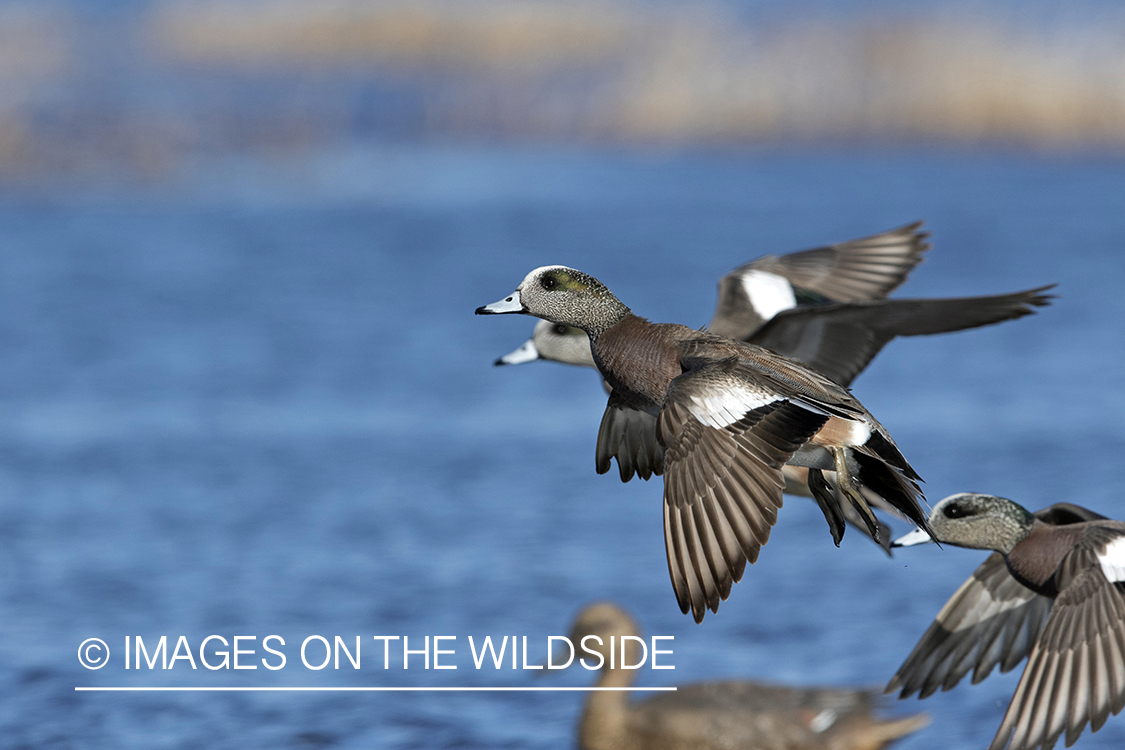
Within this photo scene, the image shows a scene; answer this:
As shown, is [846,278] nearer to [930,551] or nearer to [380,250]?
[930,551]

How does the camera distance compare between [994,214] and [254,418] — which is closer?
[254,418]

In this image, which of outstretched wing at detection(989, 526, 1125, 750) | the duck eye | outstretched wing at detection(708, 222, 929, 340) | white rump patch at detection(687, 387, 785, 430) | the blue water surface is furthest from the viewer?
outstretched wing at detection(708, 222, 929, 340)

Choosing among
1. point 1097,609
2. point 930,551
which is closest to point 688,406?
point 1097,609

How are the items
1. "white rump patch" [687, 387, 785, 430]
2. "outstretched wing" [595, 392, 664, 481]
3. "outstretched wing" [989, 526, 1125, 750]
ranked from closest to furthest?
"white rump patch" [687, 387, 785, 430]
"outstretched wing" [989, 526, 1125, 750]
"outstretched wing" [595, 392, 664, 481]

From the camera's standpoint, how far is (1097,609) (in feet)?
15.6

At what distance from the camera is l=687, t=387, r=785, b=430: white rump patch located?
4199mm

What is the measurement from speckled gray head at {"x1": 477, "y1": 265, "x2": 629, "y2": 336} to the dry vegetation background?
60.3 ft

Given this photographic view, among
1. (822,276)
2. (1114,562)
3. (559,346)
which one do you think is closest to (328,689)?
(559,346)

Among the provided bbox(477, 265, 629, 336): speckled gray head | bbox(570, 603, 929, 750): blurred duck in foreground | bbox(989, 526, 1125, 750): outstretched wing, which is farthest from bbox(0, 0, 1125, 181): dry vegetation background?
bbox(989, 526, 1125, 750): outstretched wing

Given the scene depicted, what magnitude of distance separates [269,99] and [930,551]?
851 inches

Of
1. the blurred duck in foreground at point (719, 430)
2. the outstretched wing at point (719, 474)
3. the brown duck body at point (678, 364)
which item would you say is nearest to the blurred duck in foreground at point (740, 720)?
the blurred duck in foreground at point (719, 430)

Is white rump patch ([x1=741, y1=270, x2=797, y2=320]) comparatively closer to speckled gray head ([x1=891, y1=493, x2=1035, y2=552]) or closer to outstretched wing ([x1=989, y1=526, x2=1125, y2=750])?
speckled gray head ([x1=891, y1=493, x2=1035, y2=552])

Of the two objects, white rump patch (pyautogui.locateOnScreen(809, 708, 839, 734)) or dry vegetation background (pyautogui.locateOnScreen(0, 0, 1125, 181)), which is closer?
white rump patch (pyautogui.locateOnScreen(809, 708, 839, 734))

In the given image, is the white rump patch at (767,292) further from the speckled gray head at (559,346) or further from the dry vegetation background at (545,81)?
the dry vegetation background at (545,81)
